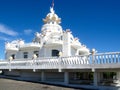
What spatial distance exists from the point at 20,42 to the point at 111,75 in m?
14.1

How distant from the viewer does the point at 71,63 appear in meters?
19.1

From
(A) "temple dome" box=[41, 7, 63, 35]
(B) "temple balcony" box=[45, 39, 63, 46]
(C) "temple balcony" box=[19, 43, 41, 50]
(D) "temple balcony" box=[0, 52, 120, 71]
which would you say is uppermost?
(A) "temple dome" box=[41, 7, 63, 35]

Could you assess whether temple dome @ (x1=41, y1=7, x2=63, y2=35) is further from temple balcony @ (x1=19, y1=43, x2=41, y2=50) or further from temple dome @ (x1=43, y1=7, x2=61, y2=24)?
temple balcony @ (x1=19, y1=43, x2=41, y2=50)

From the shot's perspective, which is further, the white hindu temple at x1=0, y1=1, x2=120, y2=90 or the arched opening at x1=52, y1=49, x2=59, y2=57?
the arched opening at x1=52, y1=49, x2=59, y2=57

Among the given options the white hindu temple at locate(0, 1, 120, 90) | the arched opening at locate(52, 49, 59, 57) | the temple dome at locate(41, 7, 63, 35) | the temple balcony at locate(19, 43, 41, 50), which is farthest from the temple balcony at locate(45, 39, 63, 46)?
the temple dome at locate(41, 7, 63, 35)

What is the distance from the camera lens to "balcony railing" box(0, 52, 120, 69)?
16087mm

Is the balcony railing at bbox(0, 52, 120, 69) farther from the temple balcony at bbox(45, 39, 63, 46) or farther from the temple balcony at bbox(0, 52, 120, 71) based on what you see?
the temple balcony at bbox(45, 39, 63, 46)

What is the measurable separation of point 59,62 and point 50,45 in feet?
24.4

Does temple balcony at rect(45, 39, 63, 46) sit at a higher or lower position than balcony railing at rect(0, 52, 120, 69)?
higher

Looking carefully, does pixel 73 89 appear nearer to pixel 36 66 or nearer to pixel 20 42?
pixel 36 66

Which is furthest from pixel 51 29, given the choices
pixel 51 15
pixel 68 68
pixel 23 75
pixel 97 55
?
pixel 97 55

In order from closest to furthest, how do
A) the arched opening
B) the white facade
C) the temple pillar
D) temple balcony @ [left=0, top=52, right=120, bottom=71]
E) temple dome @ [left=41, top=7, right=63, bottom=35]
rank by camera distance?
temple balcony @ [left=0, top=52, right=120, bottom=71]
the temple pillar
the white facade
the arched opening
temple dome @ [left=41, top=7, right=63, bottom=35]

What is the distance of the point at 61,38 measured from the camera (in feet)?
90.2

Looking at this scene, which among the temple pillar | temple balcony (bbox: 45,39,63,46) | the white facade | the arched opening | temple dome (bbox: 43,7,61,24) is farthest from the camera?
temple dome (bbox: 43,7,61,24)
